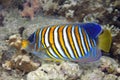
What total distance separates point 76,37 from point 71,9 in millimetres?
3158

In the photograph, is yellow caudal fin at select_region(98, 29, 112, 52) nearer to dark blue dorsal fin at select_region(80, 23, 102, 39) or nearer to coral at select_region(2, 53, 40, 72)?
dark blue dorsal fin at select_region(80, 23, 102, 39)

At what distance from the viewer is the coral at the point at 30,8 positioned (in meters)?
5.45

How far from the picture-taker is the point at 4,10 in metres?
5.58

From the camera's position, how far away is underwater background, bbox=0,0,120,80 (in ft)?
11.0

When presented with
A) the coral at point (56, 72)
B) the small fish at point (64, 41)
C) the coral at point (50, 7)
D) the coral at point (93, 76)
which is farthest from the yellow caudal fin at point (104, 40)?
the coral at point (50, 7)

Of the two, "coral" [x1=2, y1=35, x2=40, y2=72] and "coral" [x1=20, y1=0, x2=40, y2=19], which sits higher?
"coral" [x1=20, y1=0, x2=40, y2=19]

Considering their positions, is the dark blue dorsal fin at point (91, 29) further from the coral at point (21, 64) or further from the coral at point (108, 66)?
the coral at point (108, 66)

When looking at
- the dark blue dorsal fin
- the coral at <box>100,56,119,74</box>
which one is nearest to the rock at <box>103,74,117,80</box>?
the coral at <box>100,56,119,74</box>

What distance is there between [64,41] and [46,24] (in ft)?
9.52

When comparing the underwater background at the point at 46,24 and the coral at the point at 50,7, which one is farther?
the coral at the point at 50,7

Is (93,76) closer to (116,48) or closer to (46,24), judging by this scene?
(116,48)

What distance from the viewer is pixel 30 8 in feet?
18.4

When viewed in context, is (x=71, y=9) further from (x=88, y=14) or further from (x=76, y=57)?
(x=76, y=57)

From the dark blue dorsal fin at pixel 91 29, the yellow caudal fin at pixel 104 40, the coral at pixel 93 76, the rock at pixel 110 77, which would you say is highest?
the dark blue dorsal fin at pixel 91 29
